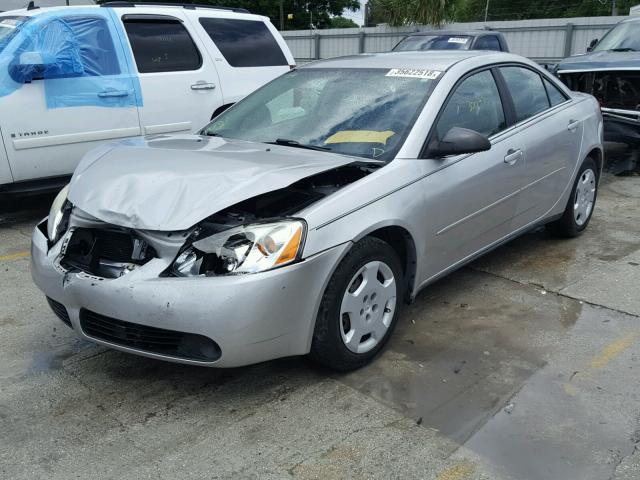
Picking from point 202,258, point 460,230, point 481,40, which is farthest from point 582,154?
point 481,40

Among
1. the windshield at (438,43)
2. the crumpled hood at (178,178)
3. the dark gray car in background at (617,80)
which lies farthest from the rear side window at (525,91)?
the windshield at (438,43)

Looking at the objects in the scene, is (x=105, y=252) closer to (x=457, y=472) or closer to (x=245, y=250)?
(x=245, y=250)

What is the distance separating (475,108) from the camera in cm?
433

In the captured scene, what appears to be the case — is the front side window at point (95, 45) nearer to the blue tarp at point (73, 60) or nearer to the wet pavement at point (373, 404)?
the blue tarp at point (73, 60)

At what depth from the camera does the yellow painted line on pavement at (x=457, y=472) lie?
268 cm

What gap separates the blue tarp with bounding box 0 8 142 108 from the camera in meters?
5.74

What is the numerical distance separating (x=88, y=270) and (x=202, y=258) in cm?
61

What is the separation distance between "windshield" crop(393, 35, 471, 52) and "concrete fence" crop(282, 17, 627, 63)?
7002mm

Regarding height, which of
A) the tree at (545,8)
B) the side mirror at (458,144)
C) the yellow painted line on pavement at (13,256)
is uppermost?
the tree at (545,8)

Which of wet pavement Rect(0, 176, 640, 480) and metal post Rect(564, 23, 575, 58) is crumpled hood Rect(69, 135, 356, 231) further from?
metal post Rect(564, 23, 575, 58)

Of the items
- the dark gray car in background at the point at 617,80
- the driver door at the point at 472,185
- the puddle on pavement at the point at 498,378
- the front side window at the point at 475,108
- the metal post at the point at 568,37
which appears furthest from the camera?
the metal post at the point at 568,37

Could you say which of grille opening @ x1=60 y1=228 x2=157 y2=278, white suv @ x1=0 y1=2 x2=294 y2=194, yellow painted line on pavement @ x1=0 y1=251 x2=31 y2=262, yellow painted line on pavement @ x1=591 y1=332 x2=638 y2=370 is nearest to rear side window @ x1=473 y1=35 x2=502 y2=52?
white suv @ x1=0 y1=2 x2=294 y2=194

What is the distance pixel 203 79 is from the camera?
22.6ft

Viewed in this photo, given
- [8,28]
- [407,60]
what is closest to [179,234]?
[407,60]
